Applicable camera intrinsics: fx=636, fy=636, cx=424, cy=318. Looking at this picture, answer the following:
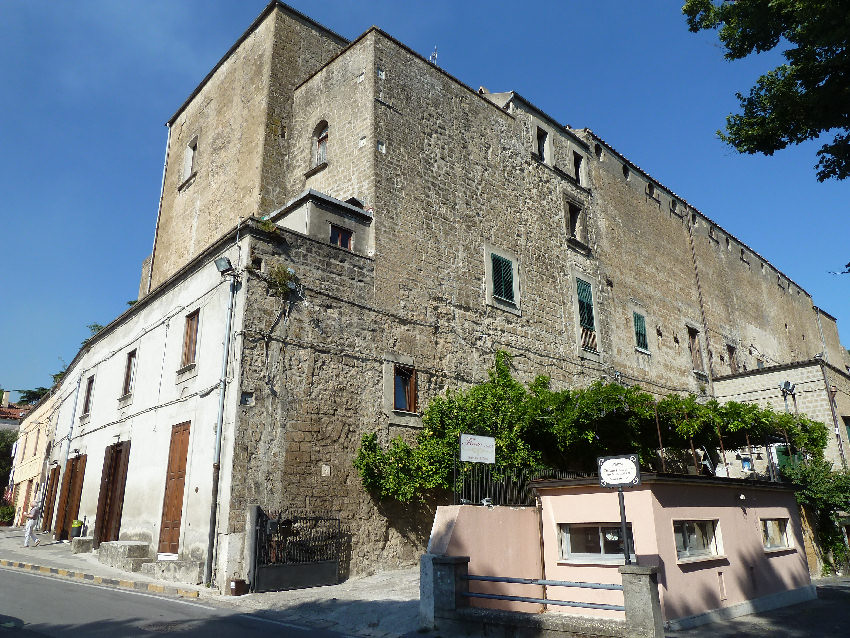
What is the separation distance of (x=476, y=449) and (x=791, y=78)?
7.95 meters

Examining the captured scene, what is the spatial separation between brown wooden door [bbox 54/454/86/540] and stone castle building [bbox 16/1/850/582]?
0.61 feet

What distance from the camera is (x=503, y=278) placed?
18.4 meters

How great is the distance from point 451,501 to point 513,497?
3047 millimetres

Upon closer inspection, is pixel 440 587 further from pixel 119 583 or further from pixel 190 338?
pixel 190 338

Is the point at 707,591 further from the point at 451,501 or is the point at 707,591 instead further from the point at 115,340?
the point at 115,340

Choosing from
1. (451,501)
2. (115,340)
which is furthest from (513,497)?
(115,340)

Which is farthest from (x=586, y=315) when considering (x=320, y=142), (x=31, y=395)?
(x=31, y=395)

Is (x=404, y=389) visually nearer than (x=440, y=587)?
No

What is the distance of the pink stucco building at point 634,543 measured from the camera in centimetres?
944

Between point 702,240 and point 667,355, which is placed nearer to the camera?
point 667,355

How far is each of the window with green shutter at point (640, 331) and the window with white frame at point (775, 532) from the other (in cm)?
1005

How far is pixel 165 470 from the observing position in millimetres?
13547

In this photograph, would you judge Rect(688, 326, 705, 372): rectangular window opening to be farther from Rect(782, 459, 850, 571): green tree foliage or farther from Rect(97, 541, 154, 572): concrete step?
Rect(97, 541, 154, 572): concrete step

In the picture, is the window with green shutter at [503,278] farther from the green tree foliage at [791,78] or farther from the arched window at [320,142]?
the green tree foliage at [791,78]
